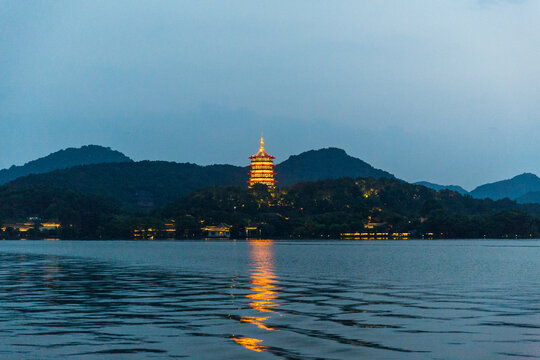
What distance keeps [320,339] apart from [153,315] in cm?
745

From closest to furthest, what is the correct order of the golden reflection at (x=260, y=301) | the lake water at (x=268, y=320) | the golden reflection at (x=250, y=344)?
1. the lake water at (x=268, y=320)
2. the golden reflection at (x=250, y=344)
3. the golden reflection at (x=260, y=301)

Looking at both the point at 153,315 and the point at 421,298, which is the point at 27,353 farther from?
the point at 421,298

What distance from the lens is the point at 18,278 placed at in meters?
43.0

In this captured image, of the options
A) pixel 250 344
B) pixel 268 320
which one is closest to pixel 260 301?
pixel 268 320

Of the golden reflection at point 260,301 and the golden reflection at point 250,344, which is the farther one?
the golden reflection at point 260,301

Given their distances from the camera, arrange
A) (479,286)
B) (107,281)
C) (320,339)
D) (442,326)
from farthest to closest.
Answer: (107,281)
(479,286)
(442,326)
(320,339)

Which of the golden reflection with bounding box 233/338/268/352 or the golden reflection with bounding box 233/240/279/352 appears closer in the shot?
the golden reflection with bounding box 233/338/268/352

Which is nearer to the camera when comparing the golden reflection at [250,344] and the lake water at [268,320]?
the lake water at [268,320]

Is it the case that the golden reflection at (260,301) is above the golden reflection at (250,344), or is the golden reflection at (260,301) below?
above

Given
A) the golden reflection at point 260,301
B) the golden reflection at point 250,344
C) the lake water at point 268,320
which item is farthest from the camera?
the golden reflection at point 260,301

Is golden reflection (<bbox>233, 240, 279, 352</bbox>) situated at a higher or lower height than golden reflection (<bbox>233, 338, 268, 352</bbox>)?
higher

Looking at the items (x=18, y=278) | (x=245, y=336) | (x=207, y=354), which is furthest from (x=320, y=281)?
(x=207, y=354)

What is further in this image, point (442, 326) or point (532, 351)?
point (442, 326)

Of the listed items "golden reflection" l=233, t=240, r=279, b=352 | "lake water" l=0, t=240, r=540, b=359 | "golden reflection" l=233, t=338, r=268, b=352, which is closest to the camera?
"lake water" l=0, t=240, r=540, b=359
